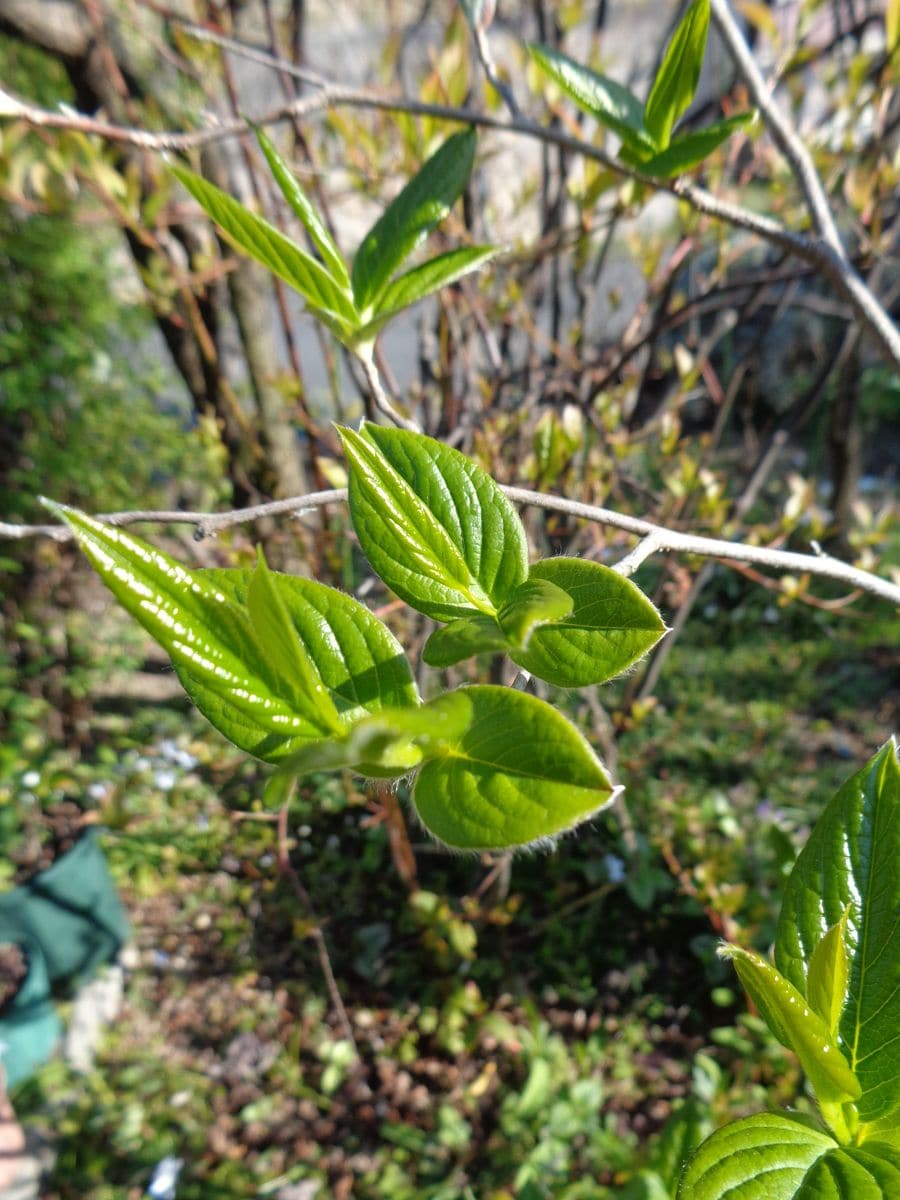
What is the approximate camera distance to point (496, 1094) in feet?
5.41

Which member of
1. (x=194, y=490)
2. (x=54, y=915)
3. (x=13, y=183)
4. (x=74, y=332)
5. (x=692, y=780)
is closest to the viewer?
(x=13, y=183)

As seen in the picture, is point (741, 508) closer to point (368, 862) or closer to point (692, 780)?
point (692, 780)

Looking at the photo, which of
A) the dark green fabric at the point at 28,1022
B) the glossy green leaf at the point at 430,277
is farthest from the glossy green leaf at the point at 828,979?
the dark green fabric at the point at 28,1022

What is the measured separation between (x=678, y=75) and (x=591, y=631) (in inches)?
14.7

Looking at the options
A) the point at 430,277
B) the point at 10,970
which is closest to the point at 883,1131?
the point at 430,277

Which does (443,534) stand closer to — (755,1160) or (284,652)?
(284,652)

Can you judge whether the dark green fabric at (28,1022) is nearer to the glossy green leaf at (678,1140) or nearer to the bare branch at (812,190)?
Answer: the glossy green leaf at (678,1140)

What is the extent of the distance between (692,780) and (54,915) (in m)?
1.71

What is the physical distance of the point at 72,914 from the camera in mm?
1952

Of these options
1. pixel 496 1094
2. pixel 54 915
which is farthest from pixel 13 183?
pixel 496 1094

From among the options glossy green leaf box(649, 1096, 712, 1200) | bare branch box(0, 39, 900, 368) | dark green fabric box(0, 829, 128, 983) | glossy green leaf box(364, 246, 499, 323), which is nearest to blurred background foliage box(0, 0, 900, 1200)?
glossy green leaf box(649, 1096, 712, 1200)

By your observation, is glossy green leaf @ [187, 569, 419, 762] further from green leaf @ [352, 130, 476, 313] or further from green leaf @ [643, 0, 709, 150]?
green leaf @ [643, 0, 709, 150]

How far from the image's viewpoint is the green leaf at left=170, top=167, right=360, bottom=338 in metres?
0.38

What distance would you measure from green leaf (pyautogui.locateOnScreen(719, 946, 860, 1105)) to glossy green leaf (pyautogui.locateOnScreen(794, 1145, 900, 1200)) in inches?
0.8
